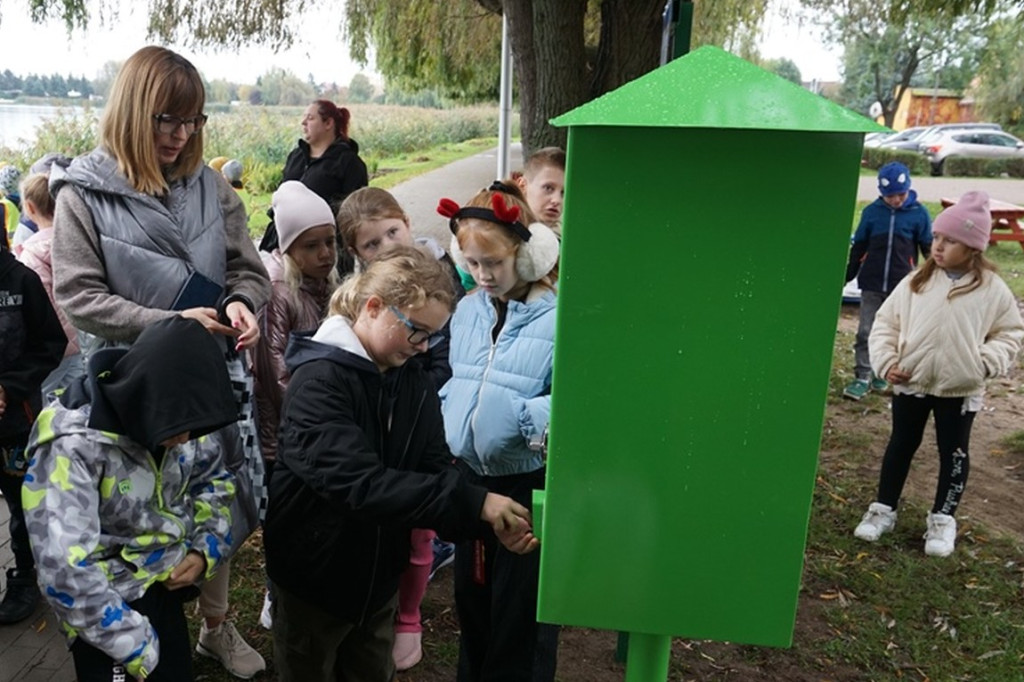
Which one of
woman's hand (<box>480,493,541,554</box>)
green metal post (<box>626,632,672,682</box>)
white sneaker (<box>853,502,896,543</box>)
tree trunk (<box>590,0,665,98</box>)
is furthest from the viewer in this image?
tree trunk (<box>590,0,665,98</box>)

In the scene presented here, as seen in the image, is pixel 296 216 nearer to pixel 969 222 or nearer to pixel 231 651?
pixel 231 651

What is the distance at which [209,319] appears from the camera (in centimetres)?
236

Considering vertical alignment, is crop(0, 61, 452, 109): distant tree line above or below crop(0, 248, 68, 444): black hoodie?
above

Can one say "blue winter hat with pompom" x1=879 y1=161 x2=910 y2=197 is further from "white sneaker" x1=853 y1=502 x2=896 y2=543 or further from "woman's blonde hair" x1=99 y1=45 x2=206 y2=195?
"woman's blonde hair" x1=99 y1=45 x2=206 y2=195

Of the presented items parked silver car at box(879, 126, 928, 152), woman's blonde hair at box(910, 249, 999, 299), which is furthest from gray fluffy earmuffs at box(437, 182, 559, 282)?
parked silver car at box(879, 126, 928, 152)

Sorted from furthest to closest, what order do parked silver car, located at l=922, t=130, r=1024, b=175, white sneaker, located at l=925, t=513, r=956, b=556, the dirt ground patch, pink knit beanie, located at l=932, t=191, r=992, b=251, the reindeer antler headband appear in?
parked silver car, located at l=922, t=130, r=1024, b=175, white sneaker, located at l=925, t=513, r=956, b=556, pink knit beanie, located at l=932, t=191, r=992, b=251, the dirt ground patch, the reindeer antler headband

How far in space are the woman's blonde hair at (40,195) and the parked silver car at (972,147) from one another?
26.4 metres

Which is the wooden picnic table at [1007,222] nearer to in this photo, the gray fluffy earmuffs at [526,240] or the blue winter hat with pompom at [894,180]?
the blue winter hat with pompom at [894,180]

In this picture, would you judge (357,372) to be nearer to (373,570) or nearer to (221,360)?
(221,360)

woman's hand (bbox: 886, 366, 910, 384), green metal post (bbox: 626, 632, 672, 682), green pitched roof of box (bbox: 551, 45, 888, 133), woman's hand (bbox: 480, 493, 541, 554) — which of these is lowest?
woman's hand (bbox: 886, 366, 910, 384)

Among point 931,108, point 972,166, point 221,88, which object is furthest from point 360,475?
point 931,108

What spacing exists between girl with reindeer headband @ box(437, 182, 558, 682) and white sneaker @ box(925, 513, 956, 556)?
7.55 feet

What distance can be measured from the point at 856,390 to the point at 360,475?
5236 millimetres

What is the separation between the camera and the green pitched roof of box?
117 cm
